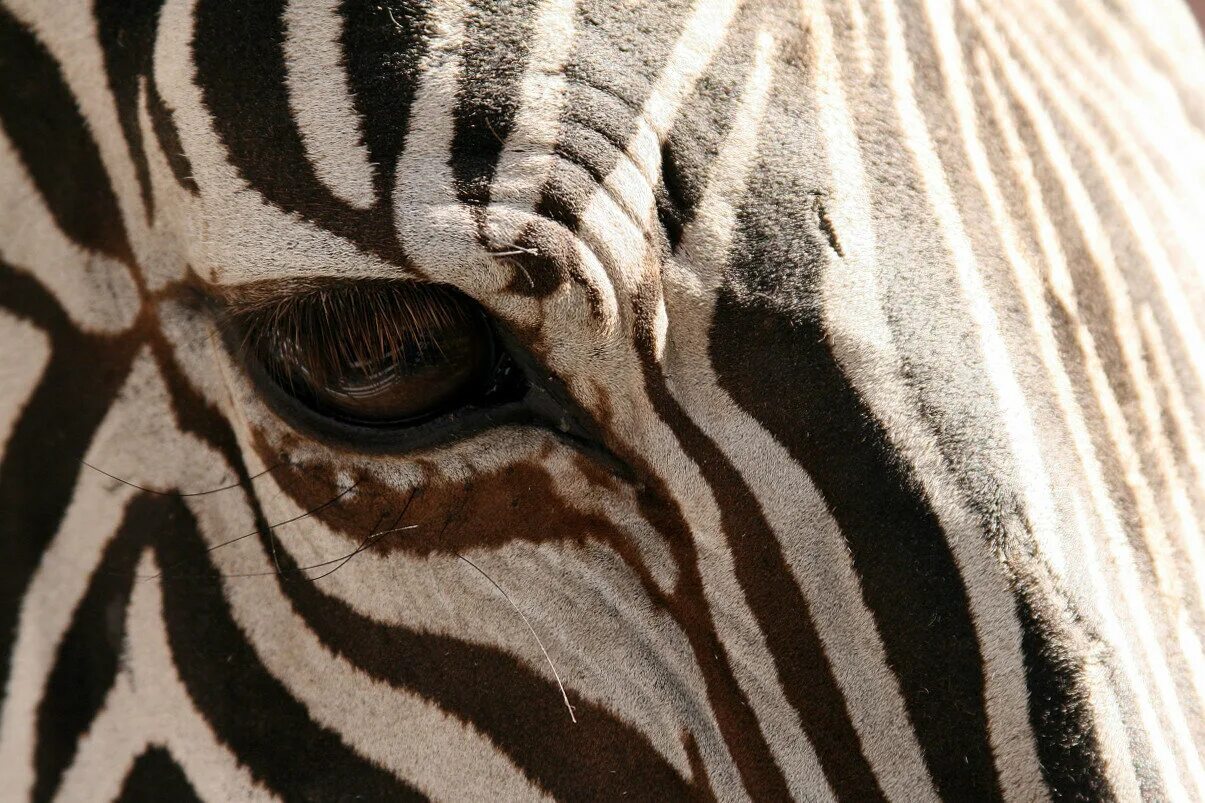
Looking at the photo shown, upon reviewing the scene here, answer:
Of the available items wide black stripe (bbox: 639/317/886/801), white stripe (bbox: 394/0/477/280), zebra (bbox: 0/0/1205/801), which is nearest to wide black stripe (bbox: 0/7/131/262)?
zebra (bbox: 0/0/1205/801)

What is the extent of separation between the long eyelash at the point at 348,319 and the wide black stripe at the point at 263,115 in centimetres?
7

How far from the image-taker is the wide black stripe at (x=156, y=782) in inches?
58.7

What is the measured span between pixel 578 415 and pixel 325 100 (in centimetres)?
47

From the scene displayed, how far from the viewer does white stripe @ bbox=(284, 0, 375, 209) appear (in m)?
1.22

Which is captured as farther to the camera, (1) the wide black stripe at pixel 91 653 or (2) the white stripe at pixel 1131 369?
(1) the wide black stripe at pixel 91 653

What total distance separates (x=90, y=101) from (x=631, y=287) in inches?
31.3

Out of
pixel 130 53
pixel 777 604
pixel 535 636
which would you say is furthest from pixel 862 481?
pixel 130 53

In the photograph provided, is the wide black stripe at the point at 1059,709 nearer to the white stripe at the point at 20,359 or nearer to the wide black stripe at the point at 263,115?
the wide black stripe at the point at 263,115

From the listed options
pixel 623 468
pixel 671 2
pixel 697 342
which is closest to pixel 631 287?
pixel 697 342

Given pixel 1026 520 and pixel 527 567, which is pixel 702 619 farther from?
pixel 1026 520

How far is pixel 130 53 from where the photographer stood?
4.42ft

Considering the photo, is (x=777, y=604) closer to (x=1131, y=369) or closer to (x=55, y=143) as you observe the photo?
(x=1131, y=369)

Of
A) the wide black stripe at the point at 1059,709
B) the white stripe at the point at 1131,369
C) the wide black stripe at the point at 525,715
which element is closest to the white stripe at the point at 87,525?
the wide black stripe at the point at 525,715

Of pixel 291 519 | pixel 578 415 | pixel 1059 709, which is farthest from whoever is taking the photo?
pixel 291 519
